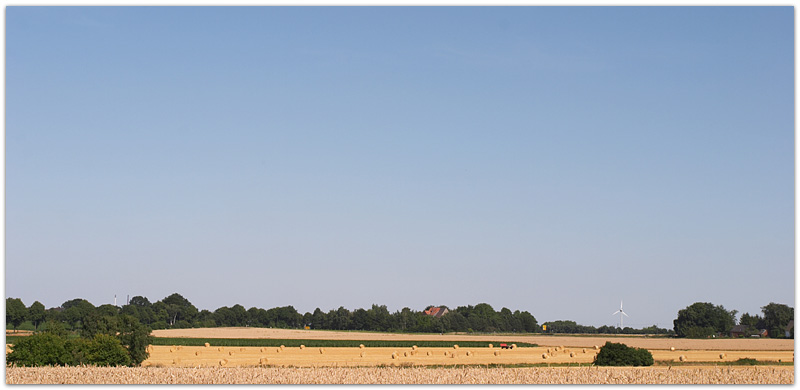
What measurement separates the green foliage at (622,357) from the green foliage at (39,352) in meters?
28.0

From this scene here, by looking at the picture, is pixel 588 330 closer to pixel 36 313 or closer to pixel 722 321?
pixel 722 321

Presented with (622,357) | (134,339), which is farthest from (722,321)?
(134,339)

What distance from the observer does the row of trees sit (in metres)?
104

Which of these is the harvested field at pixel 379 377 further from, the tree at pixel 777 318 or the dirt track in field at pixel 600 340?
the tree at pixel 777 318

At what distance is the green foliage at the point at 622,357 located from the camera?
146 ft

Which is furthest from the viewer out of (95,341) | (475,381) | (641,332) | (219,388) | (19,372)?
(641,332)

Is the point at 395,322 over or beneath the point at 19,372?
over

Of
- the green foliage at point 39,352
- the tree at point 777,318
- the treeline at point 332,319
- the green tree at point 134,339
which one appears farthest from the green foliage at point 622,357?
the treeline at point 332,319

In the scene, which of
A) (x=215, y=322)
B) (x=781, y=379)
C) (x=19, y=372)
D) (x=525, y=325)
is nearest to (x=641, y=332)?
(x=525, y=325)

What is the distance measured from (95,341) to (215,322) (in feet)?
333

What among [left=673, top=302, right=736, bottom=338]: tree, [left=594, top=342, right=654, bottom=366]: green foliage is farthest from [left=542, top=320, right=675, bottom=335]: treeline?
[left=594, top=342, right=654, bottom=366]: green foliage

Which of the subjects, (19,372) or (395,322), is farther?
(395,322)

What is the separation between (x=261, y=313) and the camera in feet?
506

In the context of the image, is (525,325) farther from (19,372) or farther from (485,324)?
(19,372)
